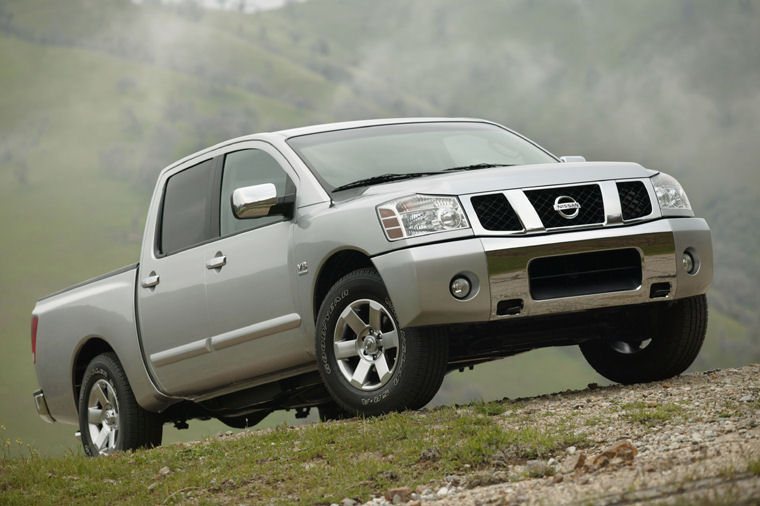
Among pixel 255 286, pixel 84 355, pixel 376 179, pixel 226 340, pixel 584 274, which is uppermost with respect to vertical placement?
pixel 376 179

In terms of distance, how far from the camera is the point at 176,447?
6902 millimetres

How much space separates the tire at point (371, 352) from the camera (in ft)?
19.8

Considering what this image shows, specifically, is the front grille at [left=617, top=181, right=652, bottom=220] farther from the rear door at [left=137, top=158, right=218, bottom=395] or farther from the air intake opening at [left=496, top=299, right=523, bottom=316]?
the rear door at [left=137, top=158, right=218, bottom=395]

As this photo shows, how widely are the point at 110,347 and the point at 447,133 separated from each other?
10.1ft

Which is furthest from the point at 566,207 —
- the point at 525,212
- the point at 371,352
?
the point at 371,352

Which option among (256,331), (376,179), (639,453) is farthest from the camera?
(256,331)

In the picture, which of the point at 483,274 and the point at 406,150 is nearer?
the point at 483,274

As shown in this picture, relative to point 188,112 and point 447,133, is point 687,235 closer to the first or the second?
point 447,133

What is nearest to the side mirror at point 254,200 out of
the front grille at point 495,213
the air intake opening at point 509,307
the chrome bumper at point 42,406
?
the front grille at point 495,213

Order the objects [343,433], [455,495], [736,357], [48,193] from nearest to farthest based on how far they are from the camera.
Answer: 1. [455,495]
2. [343,433]
3. [736,357]
4. [48,193]

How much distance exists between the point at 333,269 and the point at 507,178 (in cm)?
119

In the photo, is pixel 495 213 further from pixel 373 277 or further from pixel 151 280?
pixel 151 280

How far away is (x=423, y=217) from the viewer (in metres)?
6.02

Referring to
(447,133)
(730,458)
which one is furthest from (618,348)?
(730,458)
